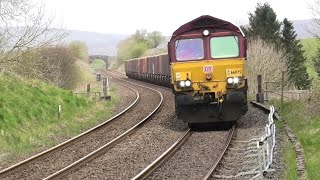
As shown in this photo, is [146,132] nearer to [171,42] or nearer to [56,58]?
[171,42]

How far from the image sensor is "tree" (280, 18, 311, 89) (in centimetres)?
5225

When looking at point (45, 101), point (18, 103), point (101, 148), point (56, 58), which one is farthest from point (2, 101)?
point (56, 58)

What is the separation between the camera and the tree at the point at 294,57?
52.2 metres

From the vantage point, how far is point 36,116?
50.8 feet

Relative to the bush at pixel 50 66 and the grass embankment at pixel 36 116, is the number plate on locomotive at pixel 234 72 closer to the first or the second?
the grass embankment at pixel 36 116

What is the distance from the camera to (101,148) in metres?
11.1

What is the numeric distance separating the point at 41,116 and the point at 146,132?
4.25m

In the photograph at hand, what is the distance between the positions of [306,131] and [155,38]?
11520 centimetres

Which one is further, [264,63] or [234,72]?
[264,63]

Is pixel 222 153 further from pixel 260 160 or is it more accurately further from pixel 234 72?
pixel 234 72

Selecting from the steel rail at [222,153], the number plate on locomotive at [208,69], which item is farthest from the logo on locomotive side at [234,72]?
the steel rail at [222,153]

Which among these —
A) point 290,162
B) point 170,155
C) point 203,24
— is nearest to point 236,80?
point 203,24

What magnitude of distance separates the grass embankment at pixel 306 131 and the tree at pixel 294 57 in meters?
36.1

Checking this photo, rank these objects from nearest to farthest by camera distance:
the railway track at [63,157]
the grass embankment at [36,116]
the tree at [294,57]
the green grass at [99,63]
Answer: the railway track at [63,157] → the grass embankment at [36,116] → the tree at [294,57] → the green grass at [99,63]
